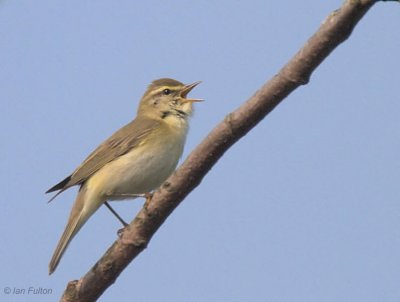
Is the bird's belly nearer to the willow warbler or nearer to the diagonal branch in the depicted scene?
the willow warbler

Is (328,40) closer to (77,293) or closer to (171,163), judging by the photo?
(77,293)

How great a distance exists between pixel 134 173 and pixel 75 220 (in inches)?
32.2

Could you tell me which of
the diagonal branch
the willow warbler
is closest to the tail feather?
the willow warbler

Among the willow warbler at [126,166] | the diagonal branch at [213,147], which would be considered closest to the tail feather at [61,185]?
the willow warbler at [126,166]

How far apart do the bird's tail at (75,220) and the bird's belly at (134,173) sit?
19cm

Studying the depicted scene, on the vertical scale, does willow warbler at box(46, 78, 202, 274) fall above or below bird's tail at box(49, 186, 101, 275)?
above

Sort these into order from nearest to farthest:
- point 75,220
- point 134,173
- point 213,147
→ point 213,147
point 75,220
point 134,173

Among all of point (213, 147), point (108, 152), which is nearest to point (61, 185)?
point (108, 152)

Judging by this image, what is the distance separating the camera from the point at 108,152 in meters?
7.89

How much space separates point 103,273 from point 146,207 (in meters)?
0.72

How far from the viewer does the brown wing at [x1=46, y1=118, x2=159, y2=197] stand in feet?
25.2

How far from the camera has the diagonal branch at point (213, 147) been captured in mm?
3428

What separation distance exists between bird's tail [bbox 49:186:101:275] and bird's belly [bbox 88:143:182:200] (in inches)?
7.5

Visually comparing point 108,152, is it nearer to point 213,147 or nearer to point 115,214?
point 115,214
